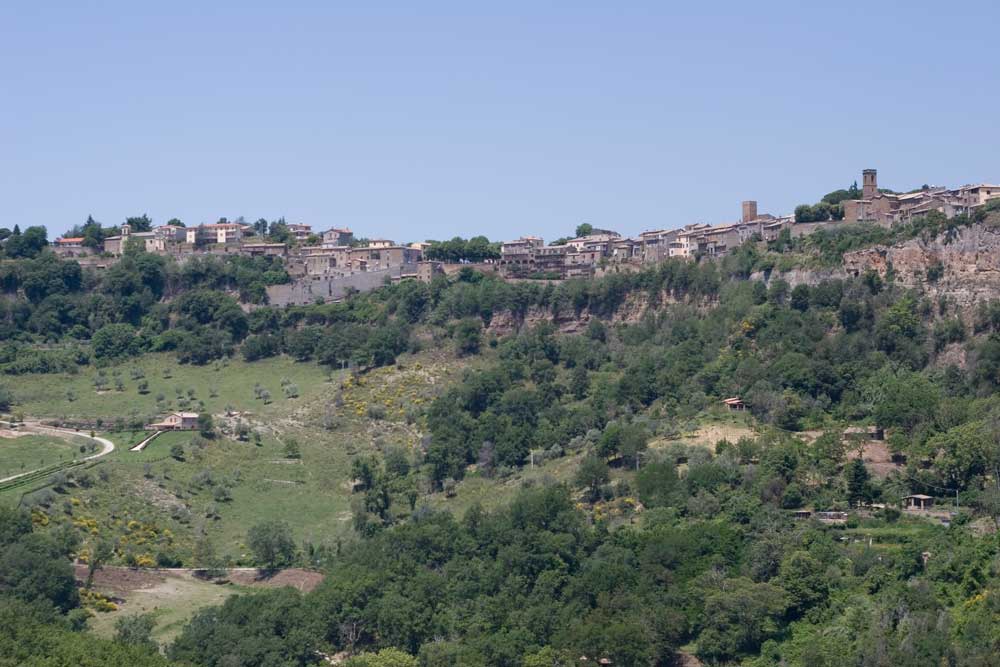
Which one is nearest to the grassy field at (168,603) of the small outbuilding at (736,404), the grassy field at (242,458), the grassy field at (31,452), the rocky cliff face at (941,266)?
the grassy field at (242,458)

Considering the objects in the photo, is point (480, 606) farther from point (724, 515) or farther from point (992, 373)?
point (992, 373)

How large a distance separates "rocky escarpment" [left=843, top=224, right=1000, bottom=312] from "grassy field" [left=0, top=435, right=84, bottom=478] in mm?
29337

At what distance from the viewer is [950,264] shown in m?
69.6

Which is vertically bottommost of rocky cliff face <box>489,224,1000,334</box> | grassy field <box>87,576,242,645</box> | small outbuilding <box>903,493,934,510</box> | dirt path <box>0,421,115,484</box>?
grassy field <box>87,576,242,645</box>

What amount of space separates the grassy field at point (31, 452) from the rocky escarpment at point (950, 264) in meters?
29.3

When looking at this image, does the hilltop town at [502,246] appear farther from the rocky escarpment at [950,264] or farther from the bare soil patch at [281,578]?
the bare soil patch at [281,578]

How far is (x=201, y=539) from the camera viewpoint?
62781 millimetres

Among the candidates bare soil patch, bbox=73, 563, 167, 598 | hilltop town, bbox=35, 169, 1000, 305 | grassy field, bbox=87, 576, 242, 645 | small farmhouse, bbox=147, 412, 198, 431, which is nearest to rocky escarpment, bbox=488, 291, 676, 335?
hilltop town, bbox=35, 169, 1000, 305

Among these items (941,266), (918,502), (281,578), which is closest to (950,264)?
(941,266)

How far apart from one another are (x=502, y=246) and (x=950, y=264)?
96.4ft

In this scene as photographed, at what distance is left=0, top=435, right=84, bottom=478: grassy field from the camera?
67.6 meters

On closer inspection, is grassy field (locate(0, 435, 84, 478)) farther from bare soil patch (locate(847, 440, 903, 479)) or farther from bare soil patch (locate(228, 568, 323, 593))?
bare soil patch (locate(847, 440, 903, 479))

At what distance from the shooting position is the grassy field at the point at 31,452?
222 ft

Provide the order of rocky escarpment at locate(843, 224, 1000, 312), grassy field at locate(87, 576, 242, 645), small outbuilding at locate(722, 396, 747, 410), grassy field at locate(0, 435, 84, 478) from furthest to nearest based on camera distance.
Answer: rocky escarpment at locate(843, 224, 1000, 312) → grassy field at locate(0, 435, 84, 478) → small outbuilding at locate(722, 396, 747, 410) → grassy field at locate(87, 576, 242, 645)
